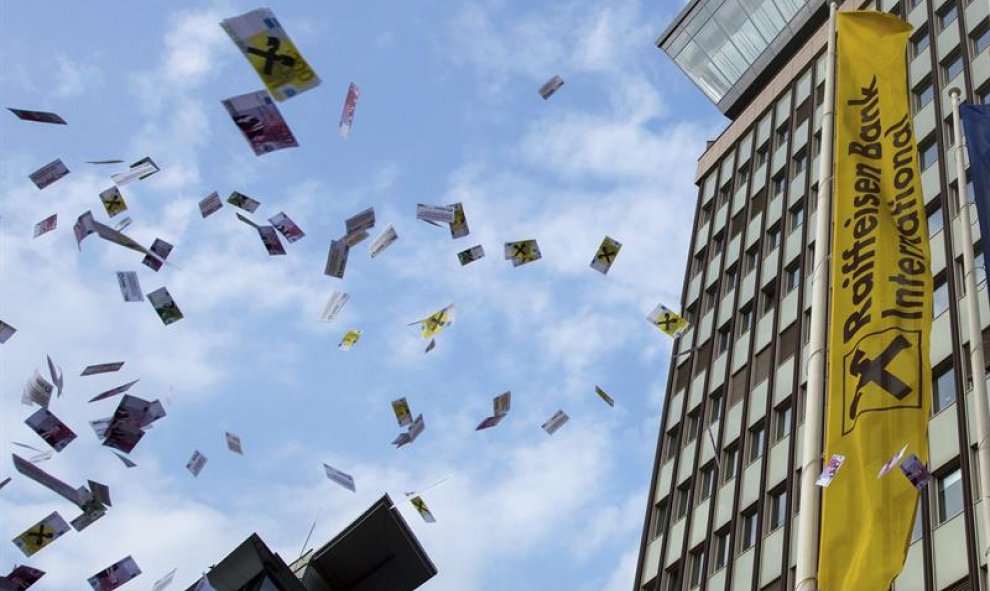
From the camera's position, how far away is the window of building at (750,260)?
134 ft

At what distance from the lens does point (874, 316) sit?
37.1ft

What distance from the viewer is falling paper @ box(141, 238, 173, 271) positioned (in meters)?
20.0

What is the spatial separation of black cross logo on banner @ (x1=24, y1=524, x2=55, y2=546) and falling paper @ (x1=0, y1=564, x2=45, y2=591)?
654 millimetres

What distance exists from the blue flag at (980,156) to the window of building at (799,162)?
1045 inches

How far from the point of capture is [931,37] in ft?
120

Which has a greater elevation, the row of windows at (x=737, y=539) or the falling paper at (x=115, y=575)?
the falling paper at (x=115, y=575)

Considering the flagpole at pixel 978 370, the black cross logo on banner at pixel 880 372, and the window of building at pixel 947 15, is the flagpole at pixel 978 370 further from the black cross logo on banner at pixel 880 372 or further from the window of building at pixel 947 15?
the window of building at pixel 947 15

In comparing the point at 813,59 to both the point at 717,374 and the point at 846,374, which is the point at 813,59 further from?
the point at 846,374

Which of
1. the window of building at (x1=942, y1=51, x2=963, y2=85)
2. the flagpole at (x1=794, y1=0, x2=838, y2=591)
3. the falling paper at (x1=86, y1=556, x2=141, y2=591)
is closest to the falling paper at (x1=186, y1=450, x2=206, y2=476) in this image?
the falling paper at (x1=86, y1=556, x2=141, y2=591)

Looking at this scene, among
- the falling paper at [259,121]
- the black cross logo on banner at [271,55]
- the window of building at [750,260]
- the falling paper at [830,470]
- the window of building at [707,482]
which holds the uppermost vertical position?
the window of building at [750,260]

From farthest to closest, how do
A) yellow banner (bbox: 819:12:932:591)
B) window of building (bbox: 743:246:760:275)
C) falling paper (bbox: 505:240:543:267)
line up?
1. window of building (bbox: 743:246:760:275)
2. falling paper (bbox: 505:240:543:267)
3. yellow banner (bbox: 819:12:932:591)

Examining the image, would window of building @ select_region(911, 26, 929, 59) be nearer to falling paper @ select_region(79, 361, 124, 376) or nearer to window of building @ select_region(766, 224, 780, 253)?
window of building @ select_region(766, 224, 780, 253)

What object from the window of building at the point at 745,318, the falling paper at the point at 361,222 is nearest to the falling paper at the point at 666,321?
the falling paper at the point at 361,222

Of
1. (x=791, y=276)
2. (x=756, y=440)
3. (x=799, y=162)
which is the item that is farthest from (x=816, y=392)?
(x=799, y=162)
